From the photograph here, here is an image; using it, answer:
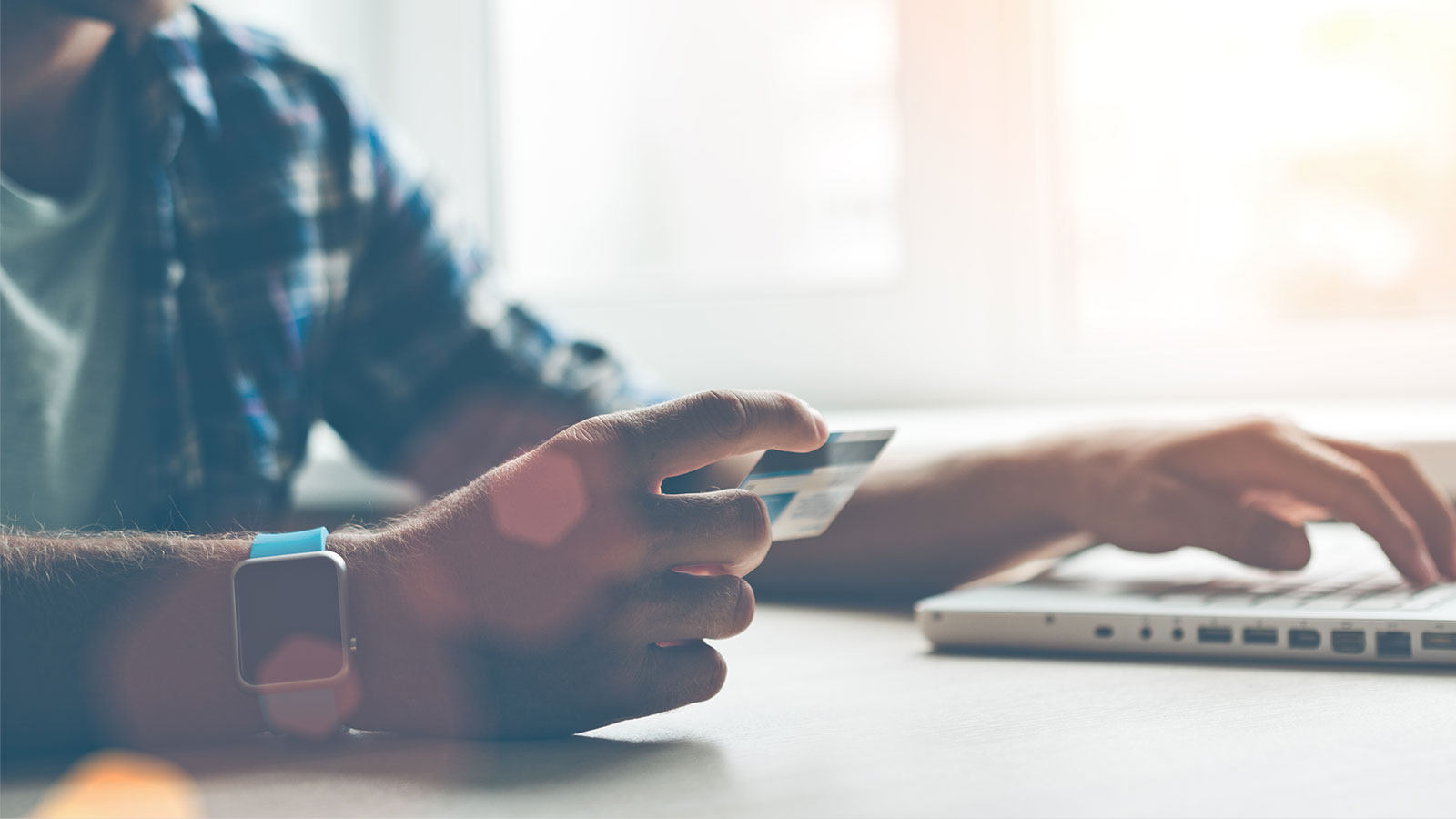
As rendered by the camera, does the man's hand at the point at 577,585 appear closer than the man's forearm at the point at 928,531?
Yes

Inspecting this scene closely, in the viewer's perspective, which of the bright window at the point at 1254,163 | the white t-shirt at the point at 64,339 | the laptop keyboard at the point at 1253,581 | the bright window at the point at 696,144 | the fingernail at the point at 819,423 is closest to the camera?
the fingernail at the point at 819,423

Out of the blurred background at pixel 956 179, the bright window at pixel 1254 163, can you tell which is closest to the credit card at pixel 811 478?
the blurred background at pixel 956 179

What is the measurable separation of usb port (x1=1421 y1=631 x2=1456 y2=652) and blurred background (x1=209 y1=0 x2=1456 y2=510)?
503 millimetres

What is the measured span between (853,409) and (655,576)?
98 cm

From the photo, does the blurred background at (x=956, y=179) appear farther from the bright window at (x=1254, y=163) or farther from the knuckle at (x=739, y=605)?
the knuckle at (x=739, y=605)

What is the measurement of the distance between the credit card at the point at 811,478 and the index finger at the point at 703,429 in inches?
1.1

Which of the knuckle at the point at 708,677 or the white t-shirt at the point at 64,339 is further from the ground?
the white t-shirt at the point at 64,339

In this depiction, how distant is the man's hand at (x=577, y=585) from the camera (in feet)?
1.61

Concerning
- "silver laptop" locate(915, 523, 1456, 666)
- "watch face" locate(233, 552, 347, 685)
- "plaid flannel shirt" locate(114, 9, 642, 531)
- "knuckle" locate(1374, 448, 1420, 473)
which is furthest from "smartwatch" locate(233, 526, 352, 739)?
"knuckle" locate(1374, 448, 1420, 473)

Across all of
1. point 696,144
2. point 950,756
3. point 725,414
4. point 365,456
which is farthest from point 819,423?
point 696,144

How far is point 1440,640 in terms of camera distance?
567 millimetres

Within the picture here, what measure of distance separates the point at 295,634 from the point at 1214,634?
1.48ft

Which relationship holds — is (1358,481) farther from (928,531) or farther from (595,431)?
(595,431)

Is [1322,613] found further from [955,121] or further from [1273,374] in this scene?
[955,121]
